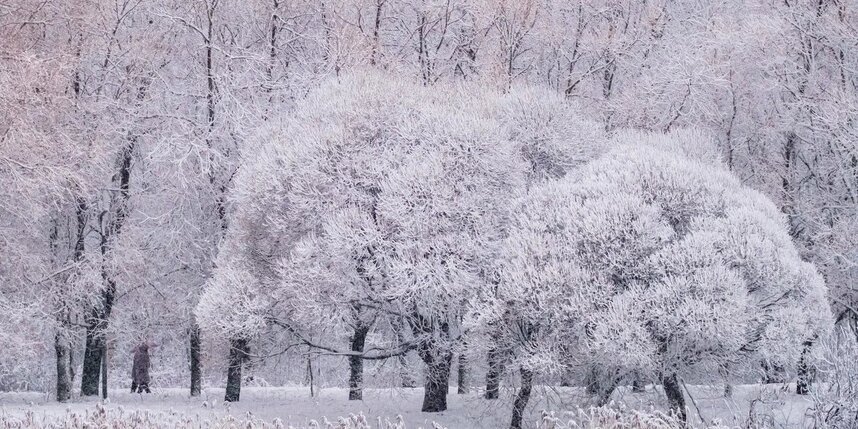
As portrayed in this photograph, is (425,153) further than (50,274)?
No

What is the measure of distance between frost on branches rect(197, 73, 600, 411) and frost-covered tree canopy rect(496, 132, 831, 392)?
1.65 meters

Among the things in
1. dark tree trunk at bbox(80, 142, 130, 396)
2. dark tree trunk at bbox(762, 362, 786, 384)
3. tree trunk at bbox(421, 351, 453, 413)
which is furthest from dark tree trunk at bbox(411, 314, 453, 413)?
dark tree trunk at bbox(80, 142, 130, 396)

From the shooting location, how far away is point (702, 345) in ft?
59.6

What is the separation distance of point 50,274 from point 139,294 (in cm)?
410

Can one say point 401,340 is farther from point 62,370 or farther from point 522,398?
point 62,370

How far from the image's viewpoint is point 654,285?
59.9 ft

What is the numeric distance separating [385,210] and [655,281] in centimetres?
600

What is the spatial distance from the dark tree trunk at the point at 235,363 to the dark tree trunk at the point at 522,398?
648 cm

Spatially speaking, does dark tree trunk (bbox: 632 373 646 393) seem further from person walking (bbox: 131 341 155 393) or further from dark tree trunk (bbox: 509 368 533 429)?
person walking (bbox: 131 341 155 393)

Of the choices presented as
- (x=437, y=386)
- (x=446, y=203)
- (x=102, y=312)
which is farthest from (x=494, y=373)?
Result: (x=102, y=312)

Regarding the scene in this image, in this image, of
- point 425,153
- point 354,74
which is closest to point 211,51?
point 354,74

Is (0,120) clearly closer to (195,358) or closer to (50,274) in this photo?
(50,274)

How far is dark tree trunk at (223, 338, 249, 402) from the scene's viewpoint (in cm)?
2291

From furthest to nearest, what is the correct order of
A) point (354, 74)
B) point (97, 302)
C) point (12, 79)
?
point (97, 302) < point (354, 74) < point (12, 79)
